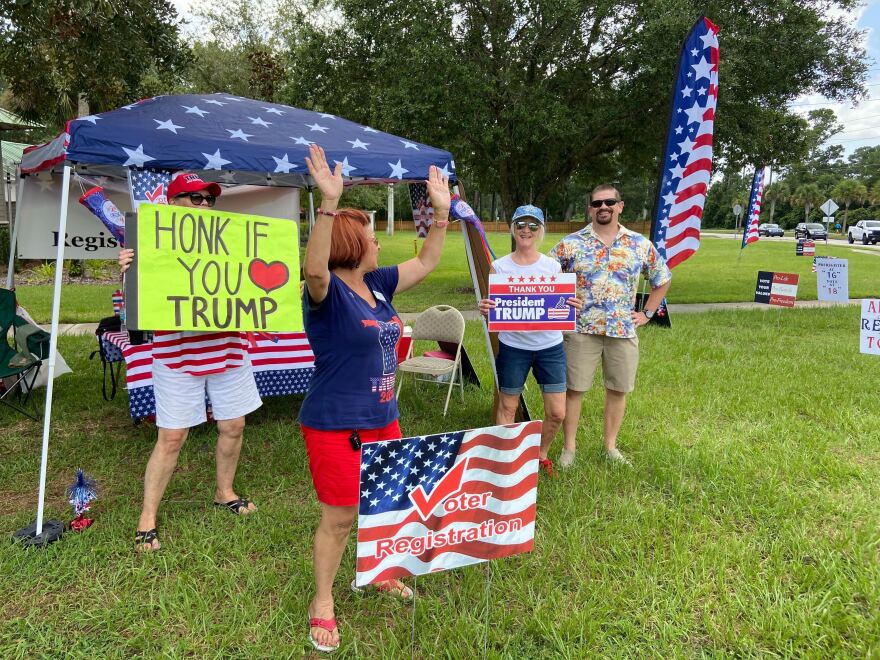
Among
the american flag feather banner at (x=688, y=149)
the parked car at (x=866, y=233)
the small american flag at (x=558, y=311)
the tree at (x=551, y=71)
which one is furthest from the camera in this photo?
the parked car at (x=866, y=233)

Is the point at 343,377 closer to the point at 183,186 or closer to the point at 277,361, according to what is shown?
the point at 183,186

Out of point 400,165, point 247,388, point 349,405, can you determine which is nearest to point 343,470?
point 349,405

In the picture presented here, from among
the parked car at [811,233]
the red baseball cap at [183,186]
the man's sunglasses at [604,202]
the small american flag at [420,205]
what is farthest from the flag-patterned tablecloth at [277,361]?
the parked car at [811,233]

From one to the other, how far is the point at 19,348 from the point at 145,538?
357 centimetres

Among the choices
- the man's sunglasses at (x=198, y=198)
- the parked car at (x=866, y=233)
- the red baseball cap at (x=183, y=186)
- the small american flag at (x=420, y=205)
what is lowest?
the man's sunglasses at (x=198, y=198)

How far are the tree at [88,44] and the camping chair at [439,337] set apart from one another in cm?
411

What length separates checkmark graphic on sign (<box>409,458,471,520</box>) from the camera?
2.04 metres

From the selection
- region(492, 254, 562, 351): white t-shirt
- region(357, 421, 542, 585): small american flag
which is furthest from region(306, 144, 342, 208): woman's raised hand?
region(492, 254, 562, 351): white t-shirt

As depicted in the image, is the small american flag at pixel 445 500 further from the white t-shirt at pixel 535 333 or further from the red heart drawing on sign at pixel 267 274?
the white t-shirt at pixel 535 333

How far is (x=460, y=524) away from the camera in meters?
2.12

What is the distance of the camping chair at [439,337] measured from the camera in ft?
17.9

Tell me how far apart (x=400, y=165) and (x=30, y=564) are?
143 inches

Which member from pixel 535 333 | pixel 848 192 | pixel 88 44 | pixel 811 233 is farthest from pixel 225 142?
pixel 848 192

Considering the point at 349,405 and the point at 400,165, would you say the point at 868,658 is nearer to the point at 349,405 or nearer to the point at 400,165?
the point at 349,405
